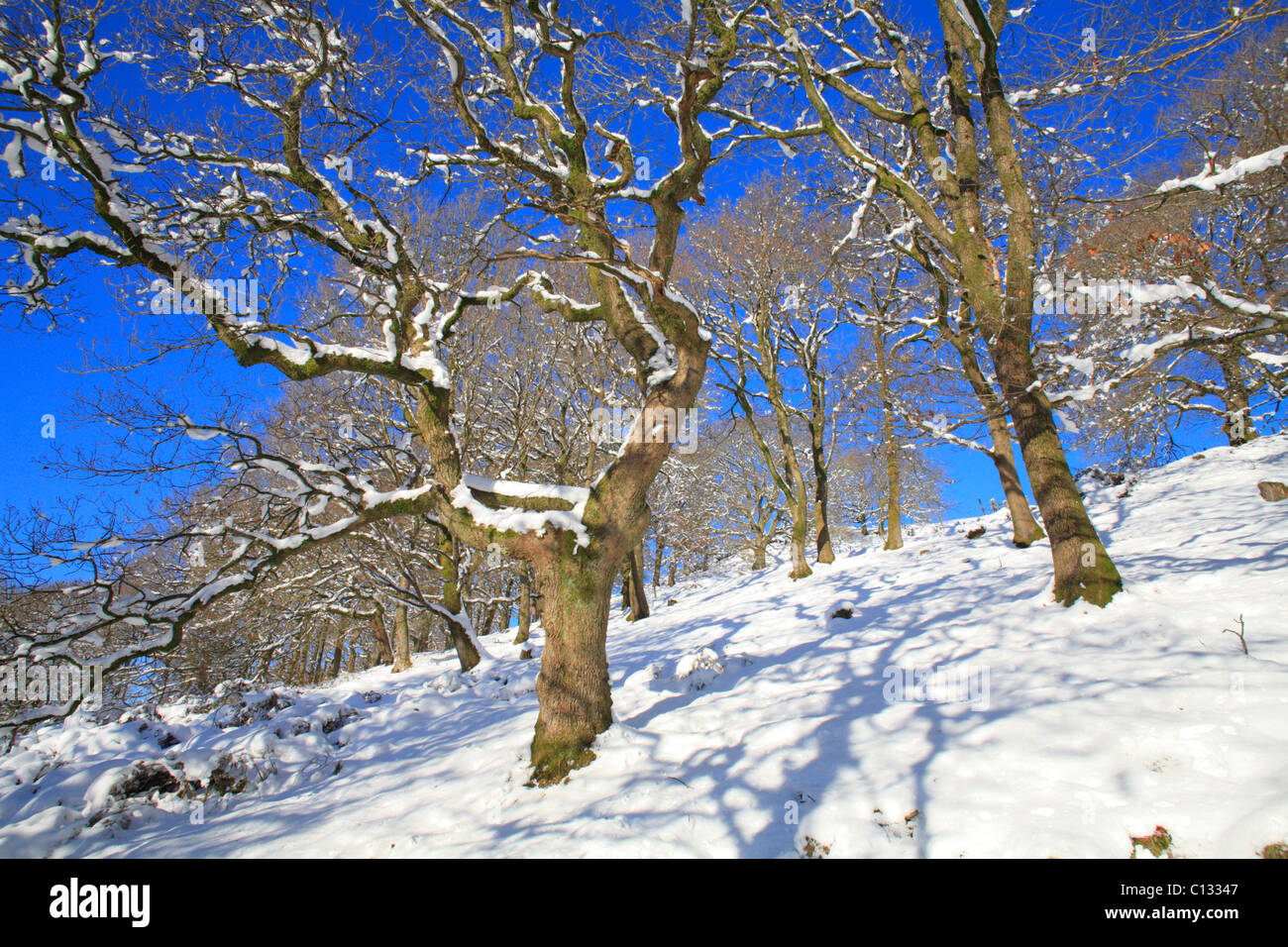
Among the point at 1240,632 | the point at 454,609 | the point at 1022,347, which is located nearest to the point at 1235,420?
the point at 1022,347

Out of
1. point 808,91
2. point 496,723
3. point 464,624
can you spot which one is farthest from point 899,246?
point 464,624

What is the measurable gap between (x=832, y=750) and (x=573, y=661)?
207cm

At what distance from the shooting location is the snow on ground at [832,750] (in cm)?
272

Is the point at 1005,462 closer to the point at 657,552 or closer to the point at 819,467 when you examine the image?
the point at 819,467

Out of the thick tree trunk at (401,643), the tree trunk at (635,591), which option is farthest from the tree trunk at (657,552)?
the thick tree trunk at (401,643)

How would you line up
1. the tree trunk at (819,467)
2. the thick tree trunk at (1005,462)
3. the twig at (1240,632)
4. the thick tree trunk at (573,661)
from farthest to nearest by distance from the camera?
the tree trunk at (819,467) < the thick tree trunk at (1005,462) < the thick tree trunk at (573,661) < the twig at (1240,632)

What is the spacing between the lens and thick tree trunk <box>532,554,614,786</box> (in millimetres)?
4242

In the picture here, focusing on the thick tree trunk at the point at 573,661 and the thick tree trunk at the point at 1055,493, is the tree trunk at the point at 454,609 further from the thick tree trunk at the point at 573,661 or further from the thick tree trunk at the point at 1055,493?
the thick tree trunk at the point at 1055,493

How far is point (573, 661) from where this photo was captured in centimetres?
438

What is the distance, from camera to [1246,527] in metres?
6.32

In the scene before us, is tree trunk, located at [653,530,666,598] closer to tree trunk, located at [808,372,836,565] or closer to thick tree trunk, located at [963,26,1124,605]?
tree trunk, located at [808,372,836,565]

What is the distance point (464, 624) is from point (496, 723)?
4013 millimetres

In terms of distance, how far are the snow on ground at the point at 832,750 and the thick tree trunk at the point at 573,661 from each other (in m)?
0.27
